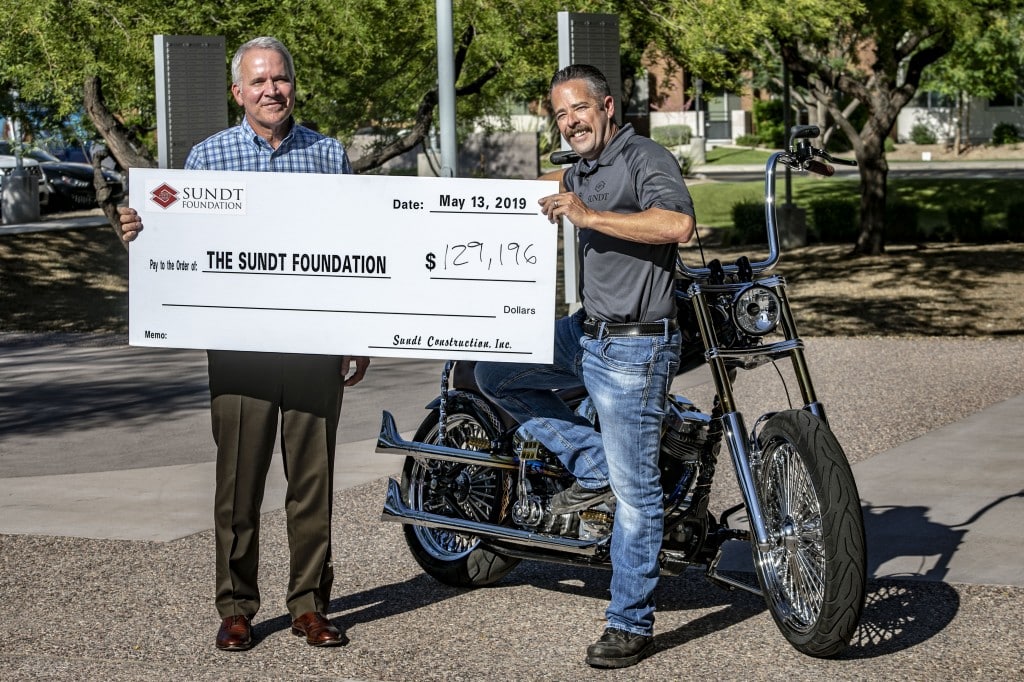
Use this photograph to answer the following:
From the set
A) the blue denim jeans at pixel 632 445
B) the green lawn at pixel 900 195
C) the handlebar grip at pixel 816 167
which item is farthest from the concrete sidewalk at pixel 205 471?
the green lawn at pixel 900 195

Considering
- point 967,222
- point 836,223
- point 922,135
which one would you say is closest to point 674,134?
point 922,135

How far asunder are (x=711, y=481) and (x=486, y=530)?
2.76 feet

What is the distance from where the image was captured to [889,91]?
939 inches

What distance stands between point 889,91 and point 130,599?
20189 millimetres

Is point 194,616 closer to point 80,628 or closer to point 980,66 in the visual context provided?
point 80,628

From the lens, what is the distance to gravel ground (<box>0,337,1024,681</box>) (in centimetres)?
486

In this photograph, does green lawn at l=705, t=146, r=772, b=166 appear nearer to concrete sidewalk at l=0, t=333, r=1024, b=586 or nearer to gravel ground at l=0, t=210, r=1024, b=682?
concrete sidewalk at l=0, t=333, r=1024, b=586

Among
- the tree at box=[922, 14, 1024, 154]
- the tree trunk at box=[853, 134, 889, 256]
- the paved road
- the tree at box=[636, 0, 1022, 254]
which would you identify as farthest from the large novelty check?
the paved road

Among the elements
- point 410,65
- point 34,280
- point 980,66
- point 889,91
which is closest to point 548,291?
point 410,65

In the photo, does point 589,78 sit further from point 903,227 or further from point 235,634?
point 903,227

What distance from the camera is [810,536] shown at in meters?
4.76

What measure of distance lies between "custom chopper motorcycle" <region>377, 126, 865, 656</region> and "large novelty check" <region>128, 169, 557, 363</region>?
1.73 feet

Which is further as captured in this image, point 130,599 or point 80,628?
point 130,599

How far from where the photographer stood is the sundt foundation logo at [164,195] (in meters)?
5.12
